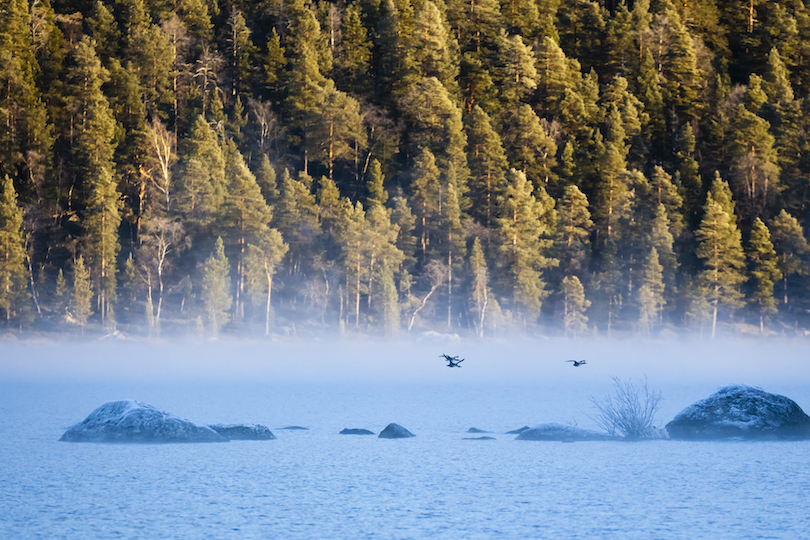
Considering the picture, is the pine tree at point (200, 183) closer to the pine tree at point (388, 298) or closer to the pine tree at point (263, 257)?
the pine tree at point (263, 257)

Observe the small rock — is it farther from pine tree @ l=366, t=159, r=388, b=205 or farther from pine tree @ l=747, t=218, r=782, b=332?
→ pine tree @ l=747, t=218, r=782, b=332

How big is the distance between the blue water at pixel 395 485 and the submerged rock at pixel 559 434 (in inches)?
24.1

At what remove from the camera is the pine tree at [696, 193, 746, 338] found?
84.7m

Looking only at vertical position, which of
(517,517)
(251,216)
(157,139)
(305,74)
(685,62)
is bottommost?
(517,517)

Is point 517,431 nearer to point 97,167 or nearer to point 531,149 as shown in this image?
point 97,167

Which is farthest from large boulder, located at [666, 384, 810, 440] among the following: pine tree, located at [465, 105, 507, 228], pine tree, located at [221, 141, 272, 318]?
pine tree, located at [465, 105, 507, 228]

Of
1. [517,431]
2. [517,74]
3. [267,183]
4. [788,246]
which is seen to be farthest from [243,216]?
[517,431]

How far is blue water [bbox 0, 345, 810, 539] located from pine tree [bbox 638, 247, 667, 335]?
46892 millimetres

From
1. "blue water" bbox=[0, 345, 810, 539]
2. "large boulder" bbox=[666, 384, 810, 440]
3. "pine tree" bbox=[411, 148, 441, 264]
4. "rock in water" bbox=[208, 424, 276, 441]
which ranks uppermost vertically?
"pine tree" bbox=[411, 148, 441, 264]

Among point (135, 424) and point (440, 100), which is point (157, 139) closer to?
point (440, 100)

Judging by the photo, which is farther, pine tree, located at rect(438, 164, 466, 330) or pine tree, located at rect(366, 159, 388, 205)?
pine tree, located at rect(366, 159, 388, 205)

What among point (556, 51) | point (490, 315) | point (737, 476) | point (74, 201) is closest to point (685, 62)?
point (556, 51)

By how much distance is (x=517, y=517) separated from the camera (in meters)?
20.1

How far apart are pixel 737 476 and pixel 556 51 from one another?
8417 centimetres
